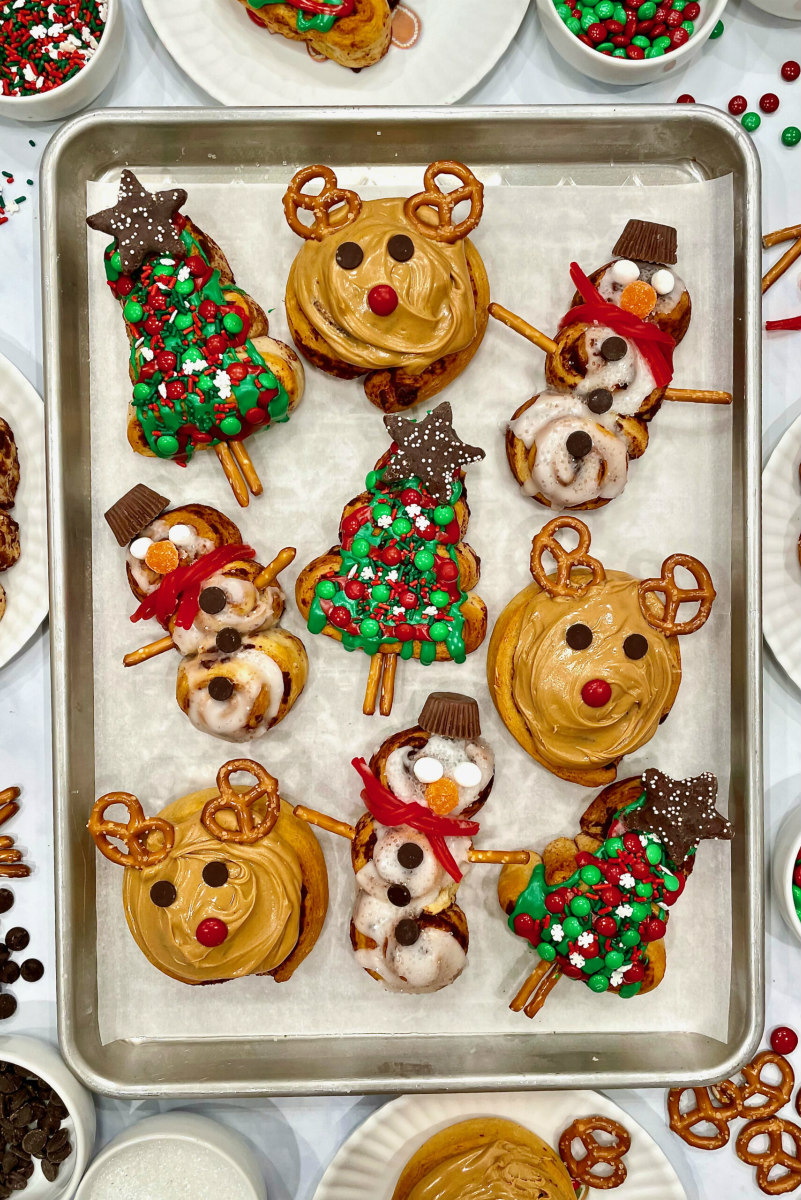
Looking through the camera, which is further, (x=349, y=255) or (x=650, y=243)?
(x=650, y=243)

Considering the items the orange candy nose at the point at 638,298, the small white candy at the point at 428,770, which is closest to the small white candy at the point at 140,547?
the small white candy at the point at 428,770

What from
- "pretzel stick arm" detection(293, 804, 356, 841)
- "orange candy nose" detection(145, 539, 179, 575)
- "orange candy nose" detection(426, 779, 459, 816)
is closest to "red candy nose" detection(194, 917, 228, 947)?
"pretzel stick arm" detection(293, 804, 356, 841)

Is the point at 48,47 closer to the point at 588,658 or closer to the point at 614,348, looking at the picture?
the point at 614,348

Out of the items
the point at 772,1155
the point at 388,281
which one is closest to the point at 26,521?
the point at 388,281

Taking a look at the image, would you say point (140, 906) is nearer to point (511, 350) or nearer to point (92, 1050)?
point (92, 1050)

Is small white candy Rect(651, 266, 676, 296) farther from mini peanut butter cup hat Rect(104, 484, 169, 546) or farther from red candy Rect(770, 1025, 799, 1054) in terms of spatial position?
red candy Rect(770, 1025, 799, 1054)
